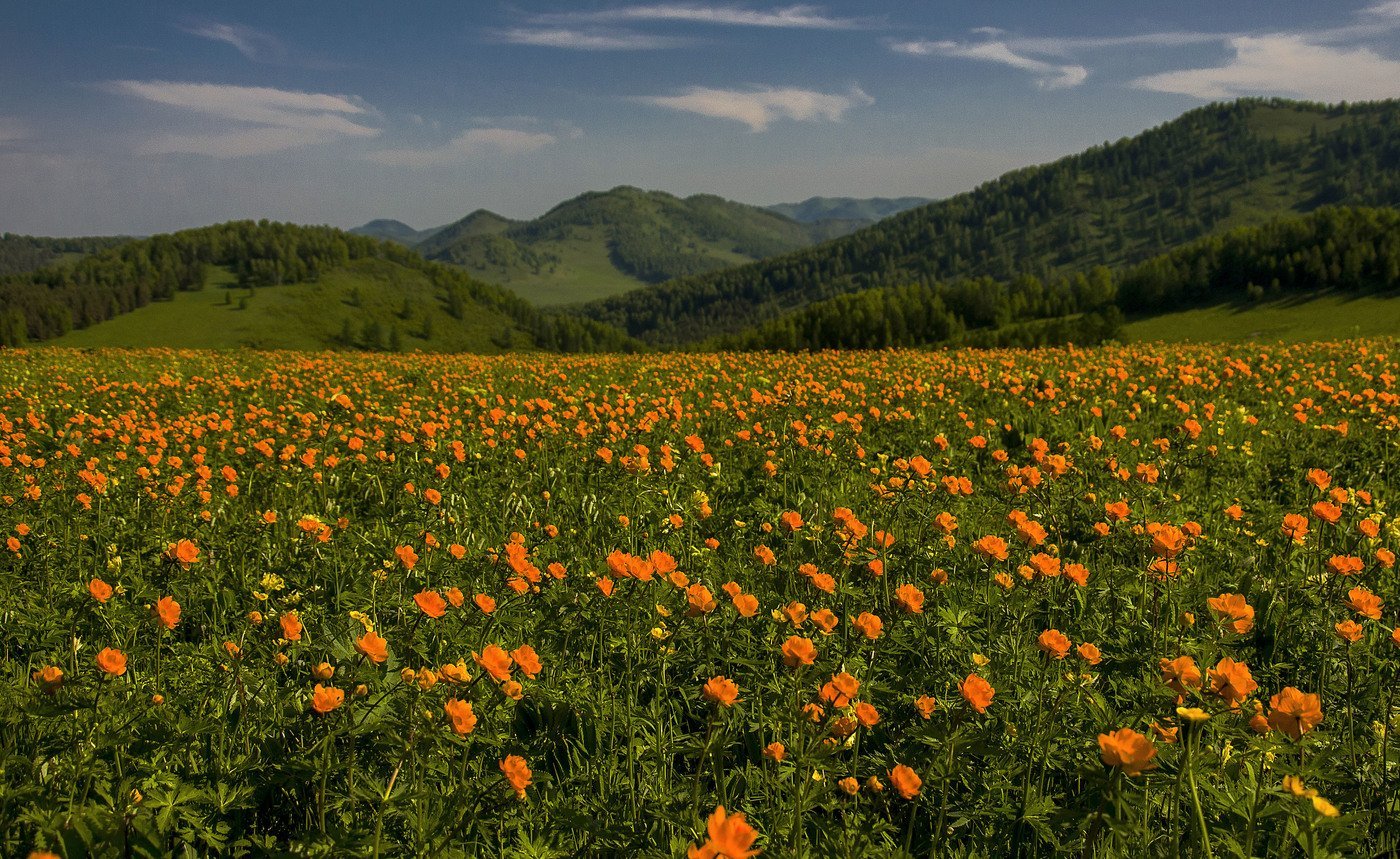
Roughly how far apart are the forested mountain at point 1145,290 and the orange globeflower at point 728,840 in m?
39.2

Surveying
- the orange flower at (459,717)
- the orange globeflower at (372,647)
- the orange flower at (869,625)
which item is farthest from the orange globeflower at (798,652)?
the orange globeflower at (372,647)

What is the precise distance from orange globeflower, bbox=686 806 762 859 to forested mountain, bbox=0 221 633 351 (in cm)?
14164

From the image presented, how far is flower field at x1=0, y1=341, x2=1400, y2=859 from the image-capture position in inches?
85.7

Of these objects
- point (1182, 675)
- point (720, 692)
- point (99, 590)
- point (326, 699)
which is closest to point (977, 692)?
point (1182, 675)

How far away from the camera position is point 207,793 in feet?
7.30

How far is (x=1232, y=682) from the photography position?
1958 millimetres

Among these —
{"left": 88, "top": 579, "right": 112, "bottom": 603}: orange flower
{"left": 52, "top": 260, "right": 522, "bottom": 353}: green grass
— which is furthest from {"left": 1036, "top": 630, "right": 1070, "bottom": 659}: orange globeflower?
{"left": 52, "top": 260, "right": 522, "bottom": 353}: green grass

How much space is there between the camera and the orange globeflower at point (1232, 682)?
1.94 m

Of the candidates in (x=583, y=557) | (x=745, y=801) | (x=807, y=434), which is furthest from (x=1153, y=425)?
(x=745, y=801)

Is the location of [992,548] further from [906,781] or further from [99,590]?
[99,590]

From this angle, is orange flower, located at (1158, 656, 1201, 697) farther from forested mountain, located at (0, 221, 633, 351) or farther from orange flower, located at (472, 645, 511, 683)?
forested mountain, located at (0, 221, 633, 351)

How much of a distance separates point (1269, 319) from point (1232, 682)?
78.5m

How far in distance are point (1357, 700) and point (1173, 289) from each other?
282 ft

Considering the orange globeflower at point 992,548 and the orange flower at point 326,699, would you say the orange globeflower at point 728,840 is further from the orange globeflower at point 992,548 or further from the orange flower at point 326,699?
the orange globeflower at point 992,548
